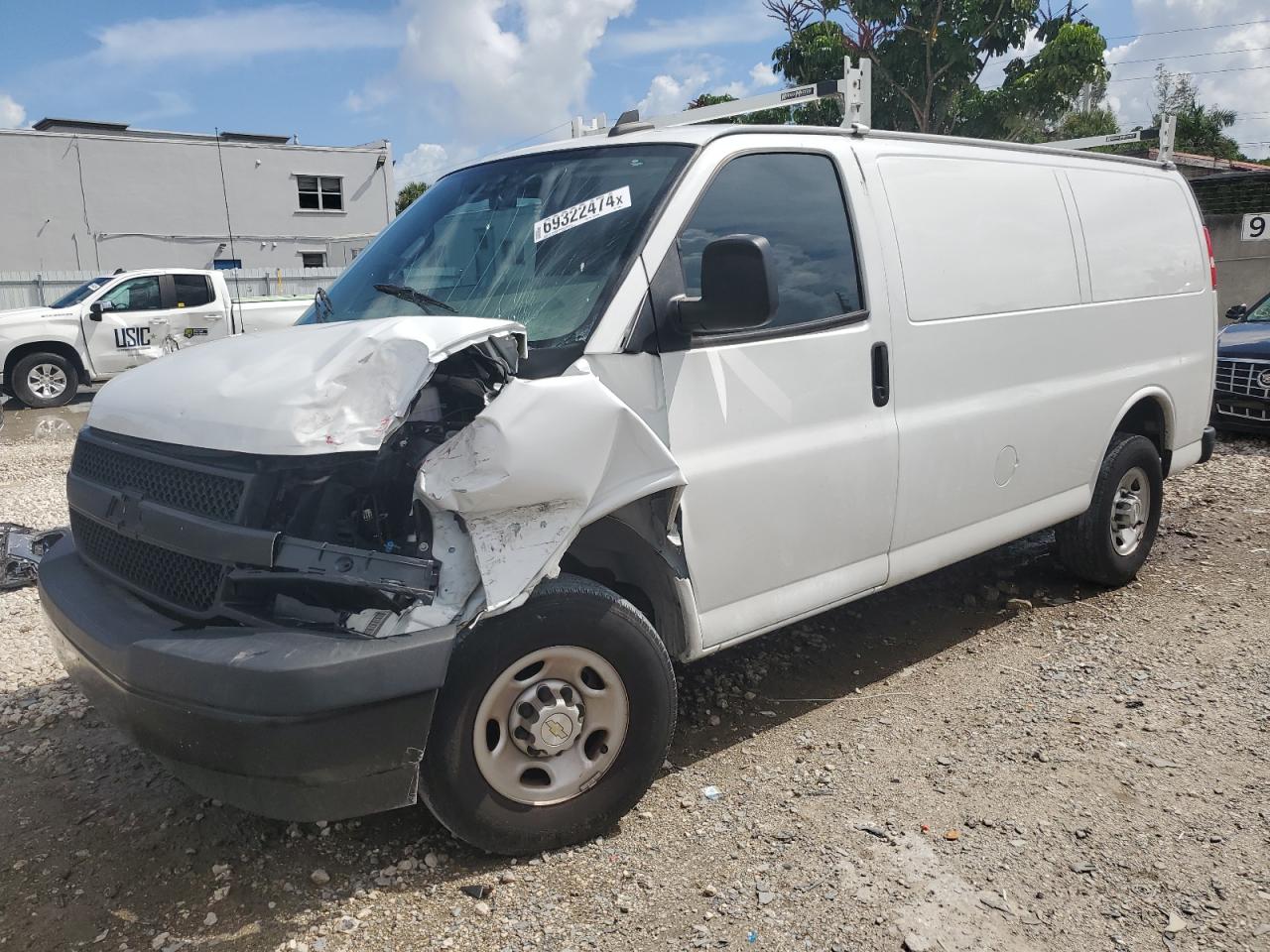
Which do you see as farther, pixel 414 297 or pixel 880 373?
pixel 880 373

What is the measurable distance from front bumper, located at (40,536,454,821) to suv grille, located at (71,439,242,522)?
32 cm

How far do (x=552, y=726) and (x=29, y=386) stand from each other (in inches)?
547

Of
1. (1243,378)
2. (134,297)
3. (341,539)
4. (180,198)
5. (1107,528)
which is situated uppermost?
(180,198)

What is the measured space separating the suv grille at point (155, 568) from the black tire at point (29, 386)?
1252cm

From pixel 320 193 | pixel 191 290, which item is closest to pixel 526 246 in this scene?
pixel 191 290

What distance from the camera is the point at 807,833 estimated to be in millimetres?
3096

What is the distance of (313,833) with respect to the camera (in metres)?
3.14

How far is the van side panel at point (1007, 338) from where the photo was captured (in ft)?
12.6

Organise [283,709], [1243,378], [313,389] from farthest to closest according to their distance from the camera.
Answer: [1243,378], [313,389], [283,709]

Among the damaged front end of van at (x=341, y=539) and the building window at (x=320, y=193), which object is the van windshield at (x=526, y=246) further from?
the building window at (x=320, y=193)

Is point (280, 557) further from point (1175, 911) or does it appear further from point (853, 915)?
point (1175, 911)

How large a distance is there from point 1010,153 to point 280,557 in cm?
367

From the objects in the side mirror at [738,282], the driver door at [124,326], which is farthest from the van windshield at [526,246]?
the driver door at [124,326]

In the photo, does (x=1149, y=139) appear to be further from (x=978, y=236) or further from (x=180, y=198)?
(x=180, y=198)
